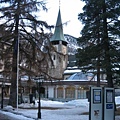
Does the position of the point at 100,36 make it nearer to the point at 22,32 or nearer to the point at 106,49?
the point at 106,49

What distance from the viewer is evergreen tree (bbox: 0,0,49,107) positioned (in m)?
31.9

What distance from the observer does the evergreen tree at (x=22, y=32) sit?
3186cm

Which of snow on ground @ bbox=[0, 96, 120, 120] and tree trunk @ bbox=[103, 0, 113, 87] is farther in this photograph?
tree trunk @ bbox=[103, 0, 113, 87]

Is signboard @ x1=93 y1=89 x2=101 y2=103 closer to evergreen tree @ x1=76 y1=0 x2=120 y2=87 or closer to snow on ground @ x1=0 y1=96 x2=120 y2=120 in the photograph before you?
snow on ground @ x1=0 y1=96 x2=120 y2=120

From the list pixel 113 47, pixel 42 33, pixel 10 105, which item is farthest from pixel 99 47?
pixel 10 105

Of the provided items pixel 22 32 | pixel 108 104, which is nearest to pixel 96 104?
pixel 108 104

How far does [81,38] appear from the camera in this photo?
2647 centimetres

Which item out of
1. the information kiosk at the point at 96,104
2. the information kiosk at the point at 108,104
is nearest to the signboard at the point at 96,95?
the information kiosk at the point at 96,104

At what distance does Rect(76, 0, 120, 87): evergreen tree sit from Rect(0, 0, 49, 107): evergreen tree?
7.73 meters

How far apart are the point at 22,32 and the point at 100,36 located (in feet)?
35.4

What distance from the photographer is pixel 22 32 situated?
3334 centimetres

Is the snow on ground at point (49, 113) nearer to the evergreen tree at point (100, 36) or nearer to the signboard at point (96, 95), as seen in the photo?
the evergreen tree at point (100, 36)

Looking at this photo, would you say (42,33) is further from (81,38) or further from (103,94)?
(103,94)

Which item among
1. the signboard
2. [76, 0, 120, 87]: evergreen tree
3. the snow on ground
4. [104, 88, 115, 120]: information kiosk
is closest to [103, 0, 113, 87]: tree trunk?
[76, 0, 120, 87]: evergreen tree
